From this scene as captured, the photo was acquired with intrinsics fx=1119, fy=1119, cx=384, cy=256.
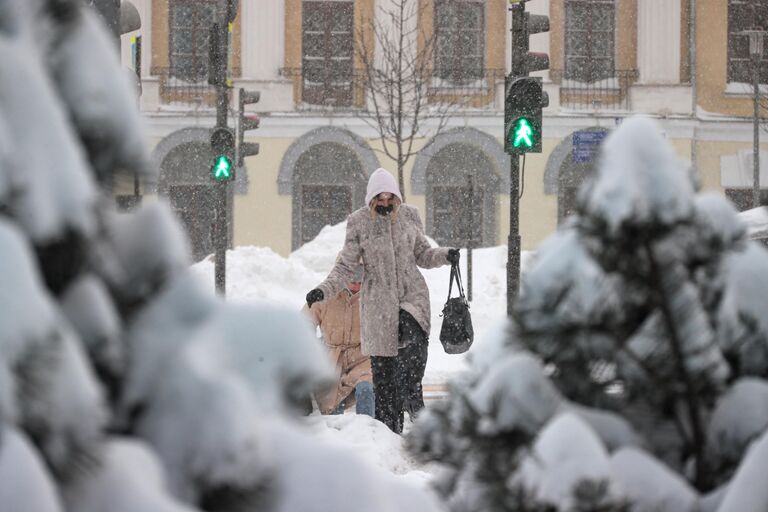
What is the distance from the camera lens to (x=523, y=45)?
1054 cm

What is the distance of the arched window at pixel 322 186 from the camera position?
28469mm

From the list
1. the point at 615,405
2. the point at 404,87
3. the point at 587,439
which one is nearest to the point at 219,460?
the point at 587,439

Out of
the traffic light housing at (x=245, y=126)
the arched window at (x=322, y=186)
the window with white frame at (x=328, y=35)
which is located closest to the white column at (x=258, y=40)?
the window with white frame at (x=328, y=35)

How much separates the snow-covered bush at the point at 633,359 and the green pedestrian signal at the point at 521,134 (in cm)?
876

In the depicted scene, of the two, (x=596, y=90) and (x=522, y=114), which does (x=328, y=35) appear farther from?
(x=522, y=114)

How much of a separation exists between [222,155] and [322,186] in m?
13.9

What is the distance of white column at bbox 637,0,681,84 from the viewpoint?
29.0 metres

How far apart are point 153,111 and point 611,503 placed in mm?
27848

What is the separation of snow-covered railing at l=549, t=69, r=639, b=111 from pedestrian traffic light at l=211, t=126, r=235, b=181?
15425mm

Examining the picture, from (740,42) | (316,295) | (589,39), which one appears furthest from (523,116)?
(740,42)

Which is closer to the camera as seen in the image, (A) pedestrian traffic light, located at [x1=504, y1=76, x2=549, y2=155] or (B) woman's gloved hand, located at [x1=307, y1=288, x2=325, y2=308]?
(B) woman's gloved hand, located at [x1=307, y1=288, x2=325, y2=308]

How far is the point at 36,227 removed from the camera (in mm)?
976

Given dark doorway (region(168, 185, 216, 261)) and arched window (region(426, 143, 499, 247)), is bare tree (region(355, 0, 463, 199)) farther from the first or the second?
dark doorway (region(168, 185, 216, 261))

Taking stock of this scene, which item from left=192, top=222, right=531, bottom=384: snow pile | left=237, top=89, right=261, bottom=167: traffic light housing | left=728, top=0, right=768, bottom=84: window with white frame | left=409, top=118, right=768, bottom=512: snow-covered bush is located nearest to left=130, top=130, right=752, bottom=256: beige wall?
left=728, top=0, right=768, bottom=84: window with white frame
